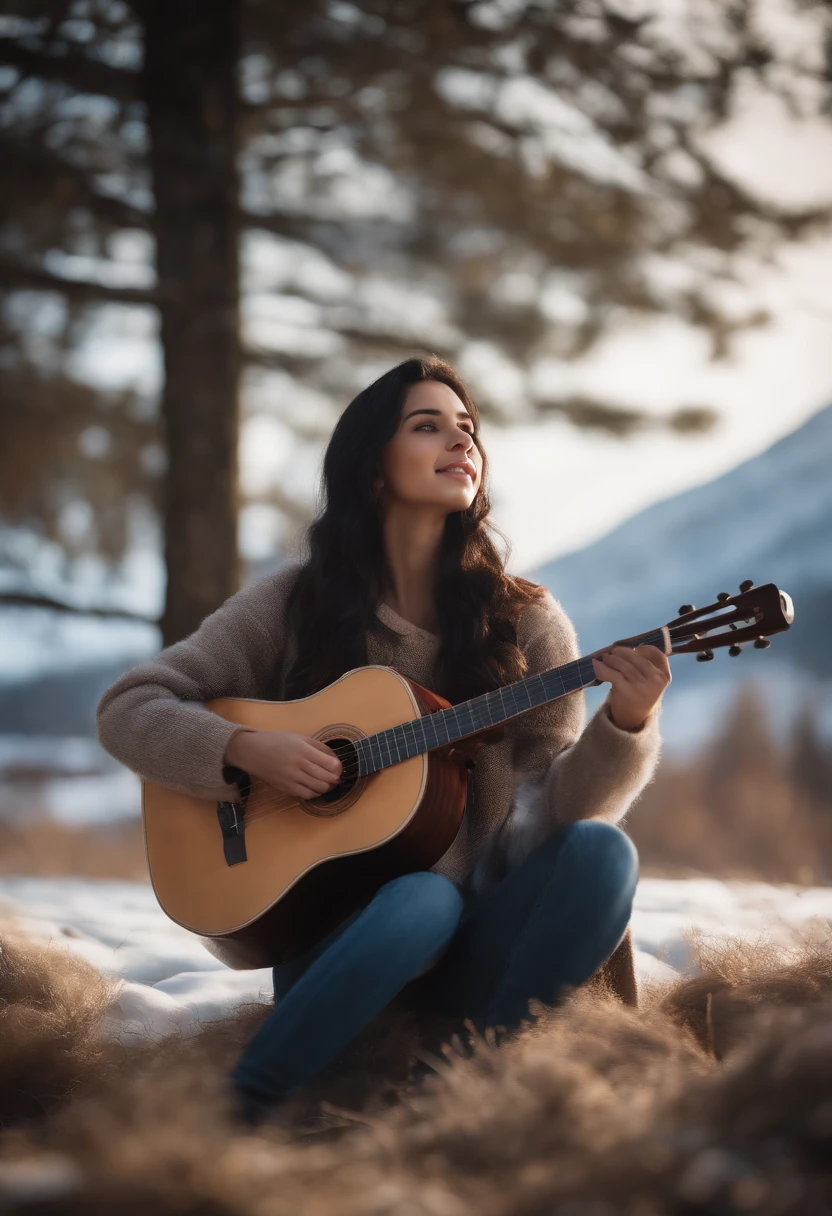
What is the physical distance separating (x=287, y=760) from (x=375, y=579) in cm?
54

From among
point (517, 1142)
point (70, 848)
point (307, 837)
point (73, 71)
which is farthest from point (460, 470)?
point (70, 848)

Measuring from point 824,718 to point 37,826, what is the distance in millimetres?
4866

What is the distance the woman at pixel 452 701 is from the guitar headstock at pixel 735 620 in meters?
0.09

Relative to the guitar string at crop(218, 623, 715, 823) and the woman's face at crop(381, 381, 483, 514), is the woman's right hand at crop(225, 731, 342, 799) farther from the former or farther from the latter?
the woman's face at crop(381, 381, 483, 514)

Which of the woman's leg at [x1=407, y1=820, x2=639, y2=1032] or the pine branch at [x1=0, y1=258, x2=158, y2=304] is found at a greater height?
the pine branch at [x1=0, y1=258, x2=158, y2=304]

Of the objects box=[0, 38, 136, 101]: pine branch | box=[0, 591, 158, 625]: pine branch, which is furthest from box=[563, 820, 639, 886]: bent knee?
box=[0, 38, 136, 101]: pine branch

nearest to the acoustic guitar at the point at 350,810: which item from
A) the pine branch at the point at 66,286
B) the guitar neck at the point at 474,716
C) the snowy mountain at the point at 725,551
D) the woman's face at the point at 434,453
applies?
the guitar neck at the point at 474,716

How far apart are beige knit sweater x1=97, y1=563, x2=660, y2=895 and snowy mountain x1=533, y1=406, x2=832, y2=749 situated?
6.18m

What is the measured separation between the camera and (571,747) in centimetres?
203

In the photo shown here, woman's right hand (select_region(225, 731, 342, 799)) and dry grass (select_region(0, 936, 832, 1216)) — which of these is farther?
woman's right hand (select_region(225, 731, 342, 799))

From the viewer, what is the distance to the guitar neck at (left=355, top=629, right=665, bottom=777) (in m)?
1.91

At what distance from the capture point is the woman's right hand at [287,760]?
1941 mm

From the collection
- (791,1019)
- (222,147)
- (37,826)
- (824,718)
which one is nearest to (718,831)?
(824,718)

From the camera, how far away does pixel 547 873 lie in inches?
72.2
